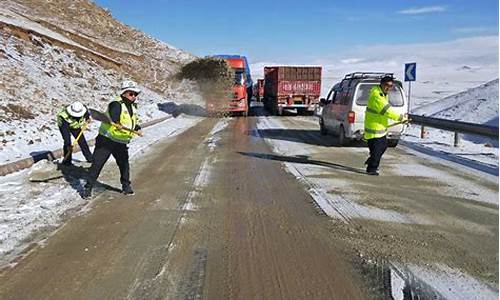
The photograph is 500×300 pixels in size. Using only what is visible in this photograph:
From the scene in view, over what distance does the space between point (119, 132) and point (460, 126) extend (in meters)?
9.27

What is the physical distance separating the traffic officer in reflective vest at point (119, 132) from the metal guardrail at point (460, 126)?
8.26 meters

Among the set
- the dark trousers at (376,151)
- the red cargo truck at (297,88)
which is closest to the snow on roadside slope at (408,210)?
the dark trousers at (376,151)

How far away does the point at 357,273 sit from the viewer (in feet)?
14.6

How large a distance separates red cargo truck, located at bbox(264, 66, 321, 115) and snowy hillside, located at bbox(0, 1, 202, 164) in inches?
235

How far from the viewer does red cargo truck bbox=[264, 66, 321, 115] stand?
27.1 m

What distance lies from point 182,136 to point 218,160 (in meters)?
6.06

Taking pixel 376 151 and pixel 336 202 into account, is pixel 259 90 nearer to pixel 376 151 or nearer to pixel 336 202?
pixel 376 151

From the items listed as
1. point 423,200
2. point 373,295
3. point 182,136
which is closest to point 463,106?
point 182,136

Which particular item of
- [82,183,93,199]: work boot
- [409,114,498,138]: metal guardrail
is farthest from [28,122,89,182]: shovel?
[409,114,498,138]: metal guardrail

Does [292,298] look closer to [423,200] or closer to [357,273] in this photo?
[357,273]

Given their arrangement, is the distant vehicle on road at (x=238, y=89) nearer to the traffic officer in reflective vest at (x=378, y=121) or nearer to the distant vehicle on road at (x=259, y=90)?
the traffic officer in reflective vest at (x=378, y=121)

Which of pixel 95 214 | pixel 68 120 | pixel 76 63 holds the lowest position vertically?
pixel 95 214

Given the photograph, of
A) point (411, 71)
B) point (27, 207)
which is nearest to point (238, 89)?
point (411, 71)

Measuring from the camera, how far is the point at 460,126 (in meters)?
13.1
